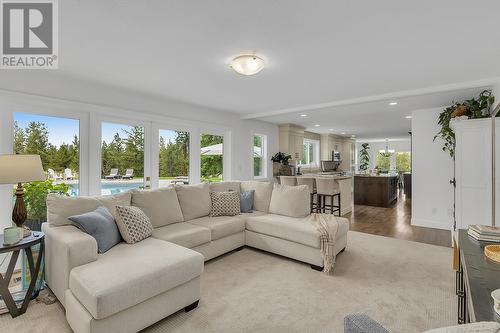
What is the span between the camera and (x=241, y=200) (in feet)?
13.1

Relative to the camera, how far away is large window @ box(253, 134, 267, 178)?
668 cm

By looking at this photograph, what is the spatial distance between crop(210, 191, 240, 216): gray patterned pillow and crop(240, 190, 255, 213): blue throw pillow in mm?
140

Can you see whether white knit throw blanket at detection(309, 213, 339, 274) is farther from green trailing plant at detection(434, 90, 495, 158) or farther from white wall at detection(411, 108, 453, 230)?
white wall at detection(411, 108, 453, 230)

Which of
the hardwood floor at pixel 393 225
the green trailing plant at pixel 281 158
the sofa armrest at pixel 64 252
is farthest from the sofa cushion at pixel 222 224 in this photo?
the green trailing plant at pixel 281 158

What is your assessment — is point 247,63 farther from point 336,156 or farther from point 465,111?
point 336,156

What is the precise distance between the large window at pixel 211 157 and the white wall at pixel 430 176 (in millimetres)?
4103

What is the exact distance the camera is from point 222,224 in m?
3.28

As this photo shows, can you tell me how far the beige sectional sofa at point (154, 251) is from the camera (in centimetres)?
170

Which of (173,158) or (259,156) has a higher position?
(259,156)

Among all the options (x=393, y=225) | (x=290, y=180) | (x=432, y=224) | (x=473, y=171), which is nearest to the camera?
(x=473, y=171)

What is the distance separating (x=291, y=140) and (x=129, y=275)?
19.8 feet

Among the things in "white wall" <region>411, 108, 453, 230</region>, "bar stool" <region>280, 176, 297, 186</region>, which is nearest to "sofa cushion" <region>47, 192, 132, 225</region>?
"bar stool" <region>280, 176, 297, 186</region>

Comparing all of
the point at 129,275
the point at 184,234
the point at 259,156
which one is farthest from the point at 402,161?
the point at 129,275

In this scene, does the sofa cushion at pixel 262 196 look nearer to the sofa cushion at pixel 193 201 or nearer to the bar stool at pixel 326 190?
the sofa cushion at pixel 193 201
